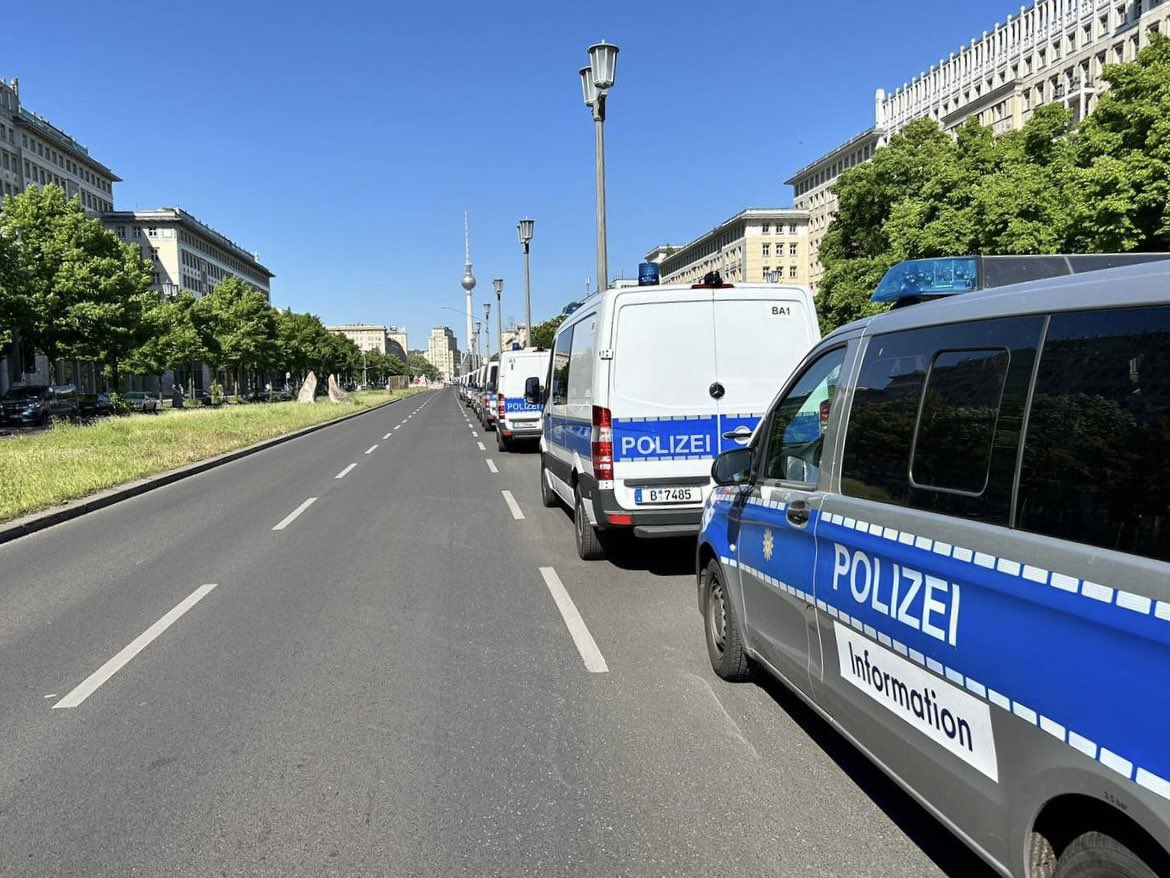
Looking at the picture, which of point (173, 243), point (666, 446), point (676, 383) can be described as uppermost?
point (173, 243)

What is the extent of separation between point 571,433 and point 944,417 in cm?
622

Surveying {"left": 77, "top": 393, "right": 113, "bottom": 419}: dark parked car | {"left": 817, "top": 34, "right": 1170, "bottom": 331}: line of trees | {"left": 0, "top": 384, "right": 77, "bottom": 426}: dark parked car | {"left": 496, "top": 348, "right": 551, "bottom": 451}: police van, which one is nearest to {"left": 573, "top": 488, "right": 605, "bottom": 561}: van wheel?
{"left": 817, "top": 34, "right": 1170, "bottom": 331}: line of trees

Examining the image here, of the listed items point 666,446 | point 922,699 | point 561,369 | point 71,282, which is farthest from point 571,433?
point 71,282

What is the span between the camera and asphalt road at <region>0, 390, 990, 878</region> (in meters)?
3.06

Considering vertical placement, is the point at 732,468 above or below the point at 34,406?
above

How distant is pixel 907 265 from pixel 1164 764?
216cm

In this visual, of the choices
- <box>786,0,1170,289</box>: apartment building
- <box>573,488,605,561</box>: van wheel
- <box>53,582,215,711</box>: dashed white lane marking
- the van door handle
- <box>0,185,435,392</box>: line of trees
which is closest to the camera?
the van door handle

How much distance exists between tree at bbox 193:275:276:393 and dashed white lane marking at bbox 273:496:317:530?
2132 inches

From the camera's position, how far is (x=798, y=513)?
3.47 meters

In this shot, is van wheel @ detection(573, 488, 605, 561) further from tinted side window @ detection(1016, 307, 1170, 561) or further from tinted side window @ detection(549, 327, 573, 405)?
tinted side window @ detection(1016, 307, 1170, 561)

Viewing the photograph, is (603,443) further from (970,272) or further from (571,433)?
(970,272)

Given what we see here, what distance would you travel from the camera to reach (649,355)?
23.5ft

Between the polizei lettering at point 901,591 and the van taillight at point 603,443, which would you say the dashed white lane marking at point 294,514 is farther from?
the polizei lettering at point 901,591

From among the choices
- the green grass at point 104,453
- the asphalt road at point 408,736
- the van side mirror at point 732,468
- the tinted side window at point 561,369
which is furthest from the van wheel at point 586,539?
the green grass at point 104,453
